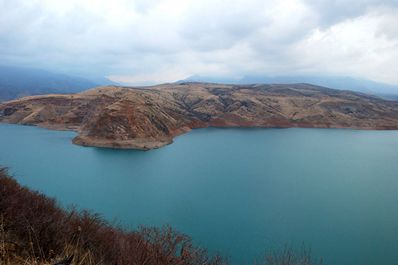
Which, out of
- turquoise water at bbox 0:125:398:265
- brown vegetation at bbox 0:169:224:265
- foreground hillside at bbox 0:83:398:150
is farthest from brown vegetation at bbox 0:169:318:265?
foreground hillside at bbox 0:83:398:150

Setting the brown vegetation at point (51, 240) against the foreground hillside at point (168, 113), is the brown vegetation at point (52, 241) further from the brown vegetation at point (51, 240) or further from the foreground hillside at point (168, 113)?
the foreground hillside at point (168, 113)

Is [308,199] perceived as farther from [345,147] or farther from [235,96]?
[235,96]

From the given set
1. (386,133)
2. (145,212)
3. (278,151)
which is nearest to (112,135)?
(278,151)

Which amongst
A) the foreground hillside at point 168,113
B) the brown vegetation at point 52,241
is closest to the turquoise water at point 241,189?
the foreground hillside at point 168,113

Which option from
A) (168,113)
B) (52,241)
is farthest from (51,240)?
(168,113)

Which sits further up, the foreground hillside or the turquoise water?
the foreground hillside

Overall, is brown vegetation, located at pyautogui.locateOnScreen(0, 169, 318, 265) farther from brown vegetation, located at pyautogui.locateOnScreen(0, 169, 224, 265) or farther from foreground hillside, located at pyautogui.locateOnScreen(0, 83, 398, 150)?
foreground hillside, located at pyautogui.locateOnScreen(0, 83, 398, 150)

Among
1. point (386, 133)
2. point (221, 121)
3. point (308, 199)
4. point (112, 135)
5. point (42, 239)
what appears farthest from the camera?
point (221, 121)
